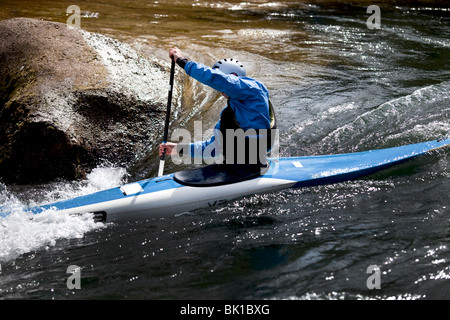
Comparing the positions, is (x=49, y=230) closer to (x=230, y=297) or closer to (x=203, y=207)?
(x=203, y=207)

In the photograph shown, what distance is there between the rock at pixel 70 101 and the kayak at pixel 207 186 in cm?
93

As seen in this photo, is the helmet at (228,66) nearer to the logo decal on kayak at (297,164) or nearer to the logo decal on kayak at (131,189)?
the logo decal on kayak at (297,164)

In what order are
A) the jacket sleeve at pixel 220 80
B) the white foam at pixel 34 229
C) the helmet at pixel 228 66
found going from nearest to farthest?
the white foam at pixel 34 229, the jacket sleeve at pixel 220 80, the helmet at pixel 228 66

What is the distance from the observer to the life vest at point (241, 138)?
4.12 m

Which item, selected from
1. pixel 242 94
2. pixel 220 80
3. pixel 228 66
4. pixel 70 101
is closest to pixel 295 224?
pixel 242 94

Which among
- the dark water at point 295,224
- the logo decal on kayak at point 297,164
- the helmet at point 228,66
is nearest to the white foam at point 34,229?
the dark water at point 295,224

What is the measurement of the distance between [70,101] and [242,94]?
2.28m

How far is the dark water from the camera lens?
309cm

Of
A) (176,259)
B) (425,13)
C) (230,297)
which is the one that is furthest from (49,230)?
(425,13)

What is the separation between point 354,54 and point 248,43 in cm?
184

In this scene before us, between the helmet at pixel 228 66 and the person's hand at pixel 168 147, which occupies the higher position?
the helmet at pixel 228 66

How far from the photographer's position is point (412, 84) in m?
6.98

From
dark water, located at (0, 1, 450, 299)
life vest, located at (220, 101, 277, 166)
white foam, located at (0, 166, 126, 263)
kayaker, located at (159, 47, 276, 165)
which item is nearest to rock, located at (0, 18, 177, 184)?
dark water, located at (0, 1, 450, 299)

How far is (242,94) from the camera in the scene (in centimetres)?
397
